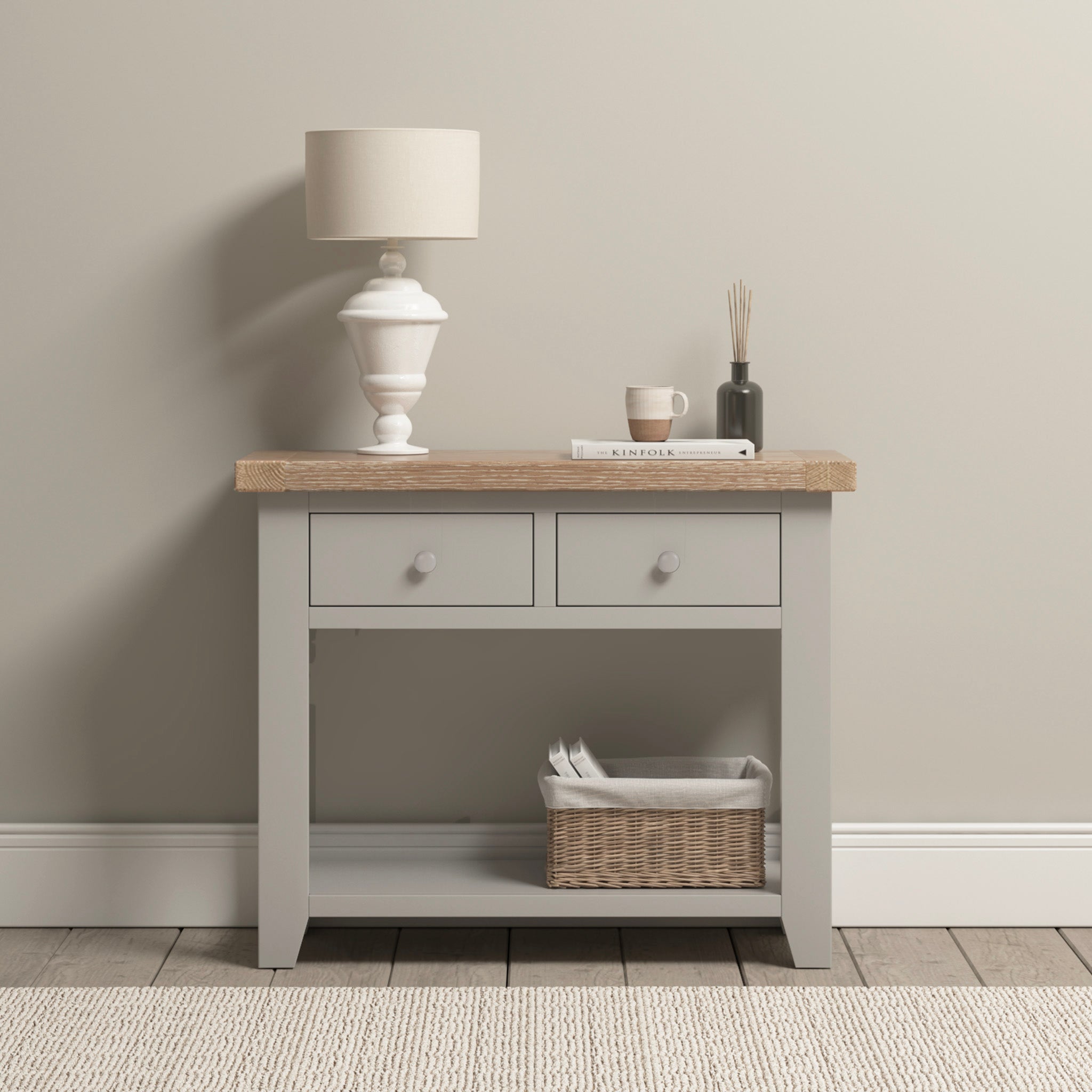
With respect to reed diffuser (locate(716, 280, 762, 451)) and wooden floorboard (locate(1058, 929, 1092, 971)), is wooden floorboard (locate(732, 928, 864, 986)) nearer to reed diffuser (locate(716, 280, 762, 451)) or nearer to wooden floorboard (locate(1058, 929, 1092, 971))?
wooden floorboard (locate(1058, 929, 1092, 971))

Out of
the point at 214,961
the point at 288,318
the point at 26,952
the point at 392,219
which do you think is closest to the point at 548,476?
the point at 392,219

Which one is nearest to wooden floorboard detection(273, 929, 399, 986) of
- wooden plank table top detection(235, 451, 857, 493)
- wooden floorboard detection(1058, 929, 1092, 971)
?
wooden plank table top detection(235, 451, 857, 493)

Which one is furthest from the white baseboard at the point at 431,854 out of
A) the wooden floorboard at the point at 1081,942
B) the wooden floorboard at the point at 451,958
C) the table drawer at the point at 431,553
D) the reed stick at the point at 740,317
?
the reed stick at the point at 740,317

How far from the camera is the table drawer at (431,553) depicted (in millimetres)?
2059

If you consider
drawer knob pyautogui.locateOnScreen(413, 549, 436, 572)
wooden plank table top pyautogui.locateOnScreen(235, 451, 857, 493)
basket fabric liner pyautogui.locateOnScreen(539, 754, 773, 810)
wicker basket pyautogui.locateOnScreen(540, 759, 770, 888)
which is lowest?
wicker basket pyautogui.locateOnScreen(540, 759, 770, 888)

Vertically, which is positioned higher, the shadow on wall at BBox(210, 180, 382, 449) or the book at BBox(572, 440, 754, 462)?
the shadow on wall at BBox(210, 180, 382, 449)

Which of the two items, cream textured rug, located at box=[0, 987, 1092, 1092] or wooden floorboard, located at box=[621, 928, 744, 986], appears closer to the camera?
cream textured rug, located at box=[0, 987, 1092, 1092]

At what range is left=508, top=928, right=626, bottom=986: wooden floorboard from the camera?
2.11 m

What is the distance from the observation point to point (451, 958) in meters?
2.21

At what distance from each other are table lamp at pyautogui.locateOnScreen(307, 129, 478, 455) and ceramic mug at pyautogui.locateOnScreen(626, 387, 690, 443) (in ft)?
1.16

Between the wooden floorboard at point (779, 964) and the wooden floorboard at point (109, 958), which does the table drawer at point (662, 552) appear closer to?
the wooden floorboard at point (779, 964)

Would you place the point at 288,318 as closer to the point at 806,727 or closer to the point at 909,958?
the point at 806,727

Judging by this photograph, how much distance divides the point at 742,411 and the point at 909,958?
0.99 meters

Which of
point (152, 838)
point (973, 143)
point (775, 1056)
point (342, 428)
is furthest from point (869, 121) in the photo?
point (152, 838)
